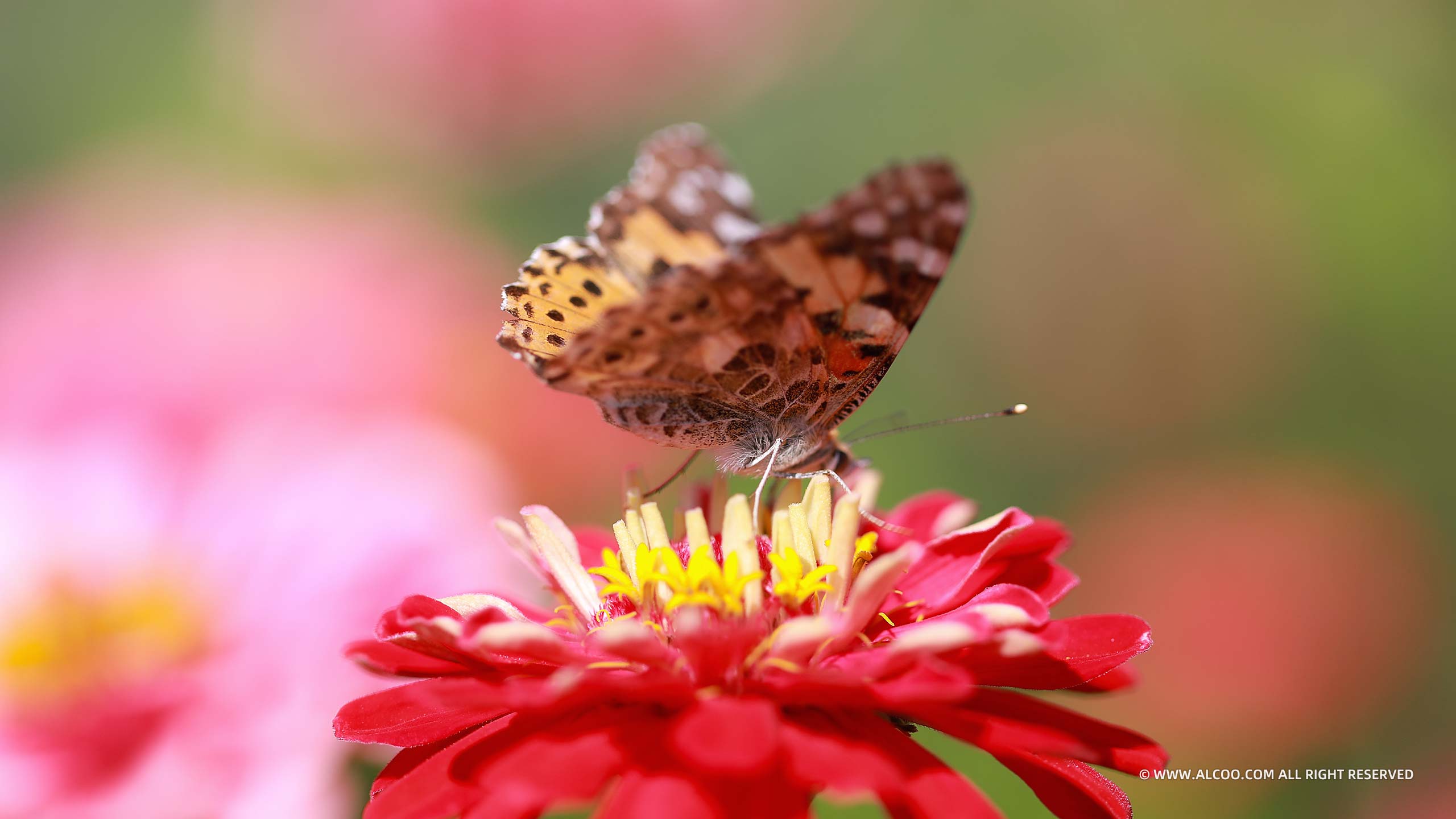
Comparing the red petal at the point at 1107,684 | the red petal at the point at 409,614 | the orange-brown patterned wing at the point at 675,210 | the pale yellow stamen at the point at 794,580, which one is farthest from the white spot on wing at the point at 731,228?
the red petal at the point at 1107,684

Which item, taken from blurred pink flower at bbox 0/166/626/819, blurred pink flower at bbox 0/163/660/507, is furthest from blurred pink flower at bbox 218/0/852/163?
blurred pink flower at bbox 0/166/626/819

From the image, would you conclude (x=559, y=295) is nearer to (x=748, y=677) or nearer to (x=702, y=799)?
(x=748, y=677)

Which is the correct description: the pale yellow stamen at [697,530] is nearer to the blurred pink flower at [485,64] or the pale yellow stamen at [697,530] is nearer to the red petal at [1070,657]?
the red petal at [1070,657]

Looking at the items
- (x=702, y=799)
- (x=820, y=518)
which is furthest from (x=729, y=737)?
(x=820, y=518)

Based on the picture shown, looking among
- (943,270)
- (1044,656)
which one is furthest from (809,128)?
(1044,656)

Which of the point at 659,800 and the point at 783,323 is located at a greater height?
the point at 783,323
